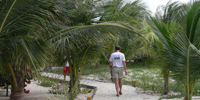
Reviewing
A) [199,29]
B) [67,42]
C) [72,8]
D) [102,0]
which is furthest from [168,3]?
[67,42]

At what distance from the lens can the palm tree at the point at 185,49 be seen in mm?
3773

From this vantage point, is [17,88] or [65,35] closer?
[65,35]

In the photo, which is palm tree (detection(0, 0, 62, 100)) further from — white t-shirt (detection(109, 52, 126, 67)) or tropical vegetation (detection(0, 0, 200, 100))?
white t-shirt (detection(109, 52, 126, 67))

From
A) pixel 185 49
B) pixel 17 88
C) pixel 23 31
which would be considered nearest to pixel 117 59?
pixel 185 49

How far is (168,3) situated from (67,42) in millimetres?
5543

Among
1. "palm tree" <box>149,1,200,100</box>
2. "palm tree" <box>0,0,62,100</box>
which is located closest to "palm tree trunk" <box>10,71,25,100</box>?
"palm tree" <box>0,0,62,100</box>

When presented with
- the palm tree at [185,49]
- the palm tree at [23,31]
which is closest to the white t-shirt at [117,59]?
the palm tree at [185,49]

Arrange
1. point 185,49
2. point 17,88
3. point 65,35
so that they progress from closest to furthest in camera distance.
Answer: point 185,49 → point 65,35 → point 17,88

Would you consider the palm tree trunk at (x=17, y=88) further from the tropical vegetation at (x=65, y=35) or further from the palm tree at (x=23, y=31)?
the palm tree at (x=23, y=31)

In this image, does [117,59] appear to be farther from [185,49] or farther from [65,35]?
[185,49]

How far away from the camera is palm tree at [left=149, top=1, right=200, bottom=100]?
3.77 meters

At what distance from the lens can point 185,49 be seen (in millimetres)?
3799

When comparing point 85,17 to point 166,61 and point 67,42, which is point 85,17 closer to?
point 67,42

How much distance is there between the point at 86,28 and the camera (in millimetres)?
4238
